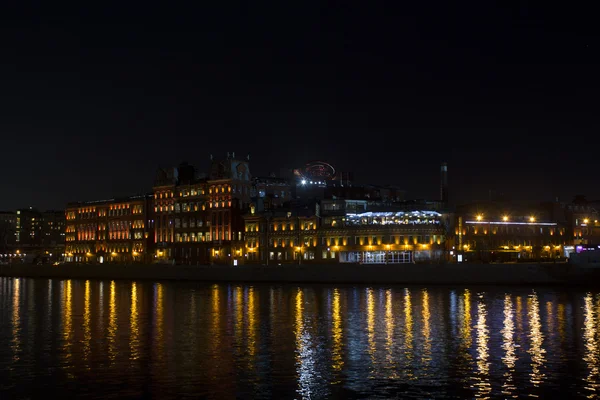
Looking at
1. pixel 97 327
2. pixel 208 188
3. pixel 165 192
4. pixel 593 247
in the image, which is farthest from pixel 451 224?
pixel 97 327

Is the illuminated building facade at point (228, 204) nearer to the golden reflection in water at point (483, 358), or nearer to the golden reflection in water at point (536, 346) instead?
the golden reflection in water at point (536, 346)

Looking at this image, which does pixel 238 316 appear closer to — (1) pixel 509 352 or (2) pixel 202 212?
(1) pixel 509 352

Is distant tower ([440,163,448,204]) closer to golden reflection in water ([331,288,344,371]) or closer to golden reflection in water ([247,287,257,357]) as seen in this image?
golden reflection in water ([247,287,257,357])

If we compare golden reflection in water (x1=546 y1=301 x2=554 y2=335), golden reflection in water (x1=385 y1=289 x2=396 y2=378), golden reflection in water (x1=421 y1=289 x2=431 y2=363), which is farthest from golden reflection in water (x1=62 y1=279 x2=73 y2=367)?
golden reflection in water (x1=546 y1=301 x2=554 y2=335)

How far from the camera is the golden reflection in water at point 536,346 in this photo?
105ft

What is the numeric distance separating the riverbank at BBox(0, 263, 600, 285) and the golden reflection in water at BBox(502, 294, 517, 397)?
29.0m

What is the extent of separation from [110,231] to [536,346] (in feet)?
449

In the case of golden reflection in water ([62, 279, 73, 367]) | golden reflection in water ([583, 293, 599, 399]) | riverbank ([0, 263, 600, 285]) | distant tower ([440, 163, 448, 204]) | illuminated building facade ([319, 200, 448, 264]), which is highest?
distant tower ([440, 163, 448, 204])

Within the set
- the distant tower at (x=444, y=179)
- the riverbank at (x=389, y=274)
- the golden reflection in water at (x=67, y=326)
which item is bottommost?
the golden reflection in water at (x=67, y=326)

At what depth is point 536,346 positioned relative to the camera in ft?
131

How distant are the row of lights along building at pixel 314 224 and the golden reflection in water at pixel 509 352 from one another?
51.4 m

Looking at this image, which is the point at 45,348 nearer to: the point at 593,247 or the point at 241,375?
the point at 241,375

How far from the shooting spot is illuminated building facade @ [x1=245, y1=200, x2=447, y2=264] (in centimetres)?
11138

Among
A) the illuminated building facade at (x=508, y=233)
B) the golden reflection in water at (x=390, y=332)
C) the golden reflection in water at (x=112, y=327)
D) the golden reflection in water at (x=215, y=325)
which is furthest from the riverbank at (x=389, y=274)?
the golden reflection in water at (x=112, y=327)
